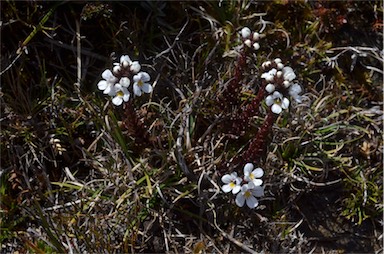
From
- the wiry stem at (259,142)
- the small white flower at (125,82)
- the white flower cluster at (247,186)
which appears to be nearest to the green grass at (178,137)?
the wiry stem at (259,142)

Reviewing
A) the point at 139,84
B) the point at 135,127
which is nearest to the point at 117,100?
the point at 139,84

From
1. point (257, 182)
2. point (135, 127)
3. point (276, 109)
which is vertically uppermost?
point (276, 109)

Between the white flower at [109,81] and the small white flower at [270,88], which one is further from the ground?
the white flower at [109,81]

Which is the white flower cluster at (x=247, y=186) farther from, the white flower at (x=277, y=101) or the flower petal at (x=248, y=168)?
the white flower at (x=277, y=101)

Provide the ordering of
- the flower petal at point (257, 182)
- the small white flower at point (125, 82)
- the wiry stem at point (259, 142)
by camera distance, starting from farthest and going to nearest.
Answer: the wiry stem at point (259, 142), the flower petal at point (257, 182), the small white flower at point (125, 82)

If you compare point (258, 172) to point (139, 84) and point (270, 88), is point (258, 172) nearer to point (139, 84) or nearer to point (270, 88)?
point (270, 88)

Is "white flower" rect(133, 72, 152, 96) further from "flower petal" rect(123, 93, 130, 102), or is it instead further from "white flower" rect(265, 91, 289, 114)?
"white flower" rect(265, 91, 289, 114)

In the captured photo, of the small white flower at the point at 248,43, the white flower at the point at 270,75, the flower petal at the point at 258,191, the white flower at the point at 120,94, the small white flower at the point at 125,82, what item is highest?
the small white flower at the point at 248,43
